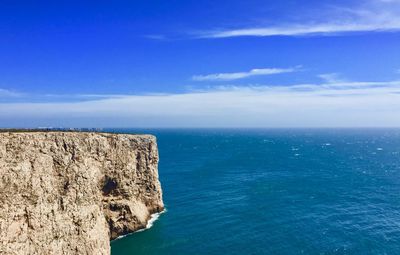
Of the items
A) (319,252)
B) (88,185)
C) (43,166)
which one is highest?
(43,166)

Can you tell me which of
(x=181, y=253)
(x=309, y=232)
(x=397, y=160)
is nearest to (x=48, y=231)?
(x=181, y=253)

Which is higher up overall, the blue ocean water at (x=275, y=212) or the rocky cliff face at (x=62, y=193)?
the rocky cliff face at (x=62, y=193)

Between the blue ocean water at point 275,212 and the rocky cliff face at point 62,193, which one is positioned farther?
the blue ocean water at point 275,212

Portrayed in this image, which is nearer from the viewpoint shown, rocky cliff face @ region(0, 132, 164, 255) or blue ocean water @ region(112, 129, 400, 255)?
rocky cliff face @ region(0, 132, 164, 255)

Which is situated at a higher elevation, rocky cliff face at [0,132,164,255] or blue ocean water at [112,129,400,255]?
rocky cliff face at [0,132,164,255]

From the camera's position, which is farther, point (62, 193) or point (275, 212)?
point (275, 212)

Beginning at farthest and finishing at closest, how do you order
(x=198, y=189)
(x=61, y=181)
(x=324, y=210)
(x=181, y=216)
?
(x=198, y=189)
(x=324, y=210)
(x=181, y=216)
(x=61, y=181)

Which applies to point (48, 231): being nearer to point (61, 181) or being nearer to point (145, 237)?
point (61, 181)

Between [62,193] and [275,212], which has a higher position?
[62,193]
